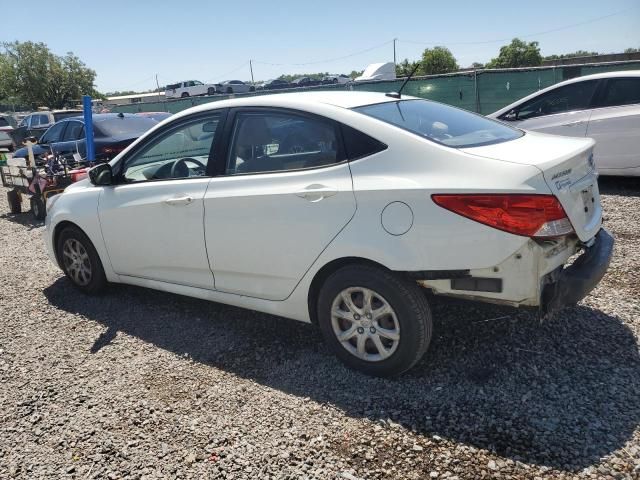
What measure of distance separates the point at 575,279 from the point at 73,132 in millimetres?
11395

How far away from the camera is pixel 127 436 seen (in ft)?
9.53

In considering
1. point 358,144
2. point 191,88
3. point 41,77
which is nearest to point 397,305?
point 358,144

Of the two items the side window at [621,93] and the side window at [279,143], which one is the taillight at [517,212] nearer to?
the side window at [279,143]

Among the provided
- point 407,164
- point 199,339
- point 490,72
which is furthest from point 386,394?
point 490,72

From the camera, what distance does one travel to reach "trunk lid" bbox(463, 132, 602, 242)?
278 cm

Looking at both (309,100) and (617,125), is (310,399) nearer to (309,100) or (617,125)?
(309,100)

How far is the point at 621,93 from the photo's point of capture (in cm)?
716

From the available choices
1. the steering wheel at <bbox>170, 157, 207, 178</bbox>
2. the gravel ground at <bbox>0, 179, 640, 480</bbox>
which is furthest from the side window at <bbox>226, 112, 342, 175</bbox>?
the gravel ground at <bbox>0, 179, 640, 480</bbox>

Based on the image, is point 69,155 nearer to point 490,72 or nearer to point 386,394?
point 386,394

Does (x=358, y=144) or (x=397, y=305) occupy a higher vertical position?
(x=358, y=144)

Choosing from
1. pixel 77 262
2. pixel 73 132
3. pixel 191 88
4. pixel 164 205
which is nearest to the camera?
pixel 164 205

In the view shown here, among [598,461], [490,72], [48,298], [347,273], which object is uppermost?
[490,72]

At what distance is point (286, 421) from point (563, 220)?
1.82 m

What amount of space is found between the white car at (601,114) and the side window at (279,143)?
17.7ft
